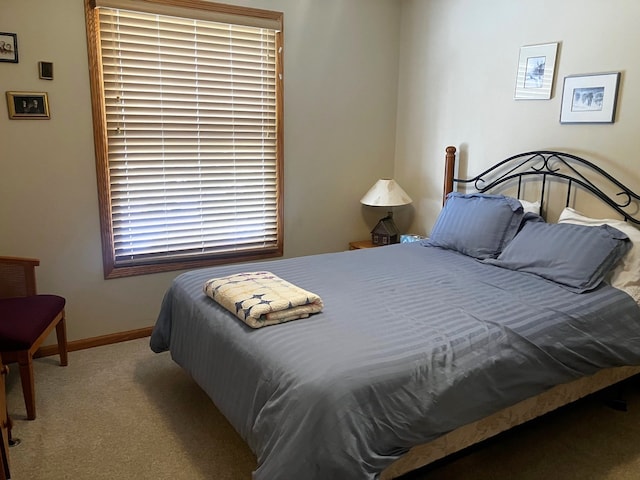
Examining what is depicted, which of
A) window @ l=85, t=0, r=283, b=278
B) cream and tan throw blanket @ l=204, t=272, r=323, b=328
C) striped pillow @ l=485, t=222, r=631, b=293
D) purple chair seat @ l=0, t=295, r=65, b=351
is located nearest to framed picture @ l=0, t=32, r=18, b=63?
window @ l=85, t=0, r=283, b=278

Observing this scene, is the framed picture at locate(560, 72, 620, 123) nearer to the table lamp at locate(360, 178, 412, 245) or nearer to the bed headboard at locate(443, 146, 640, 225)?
the bed headboard at locate(443, 146, 640, 225)

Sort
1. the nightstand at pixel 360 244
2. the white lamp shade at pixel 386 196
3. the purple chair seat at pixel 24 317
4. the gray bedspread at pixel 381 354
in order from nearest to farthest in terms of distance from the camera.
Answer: the gray bedspread at pixel 381 354
the purple chair seat at pixel 24 317
the white lamp shade at pixel 386 196
the nightstand at pixel 360 244

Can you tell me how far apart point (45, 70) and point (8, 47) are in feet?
0.68

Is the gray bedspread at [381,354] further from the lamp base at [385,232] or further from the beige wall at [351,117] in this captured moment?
the lamp base at [385,232]

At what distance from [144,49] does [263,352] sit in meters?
2.30

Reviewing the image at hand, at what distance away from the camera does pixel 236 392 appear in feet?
6.66

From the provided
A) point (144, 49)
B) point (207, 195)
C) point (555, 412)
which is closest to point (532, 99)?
point (555, 412)

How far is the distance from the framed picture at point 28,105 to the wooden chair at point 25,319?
0.83 m

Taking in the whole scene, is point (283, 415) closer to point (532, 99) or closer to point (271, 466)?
point (271, 466)

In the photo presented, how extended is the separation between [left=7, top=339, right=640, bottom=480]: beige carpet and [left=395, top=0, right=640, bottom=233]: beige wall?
136 centimetres

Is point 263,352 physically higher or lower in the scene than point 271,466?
higher

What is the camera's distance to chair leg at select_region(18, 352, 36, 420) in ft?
8.13

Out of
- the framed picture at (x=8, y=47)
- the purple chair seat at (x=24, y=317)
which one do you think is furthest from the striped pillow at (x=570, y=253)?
the framed picture at (x=8, y=47)

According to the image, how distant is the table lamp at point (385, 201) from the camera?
4000mm
